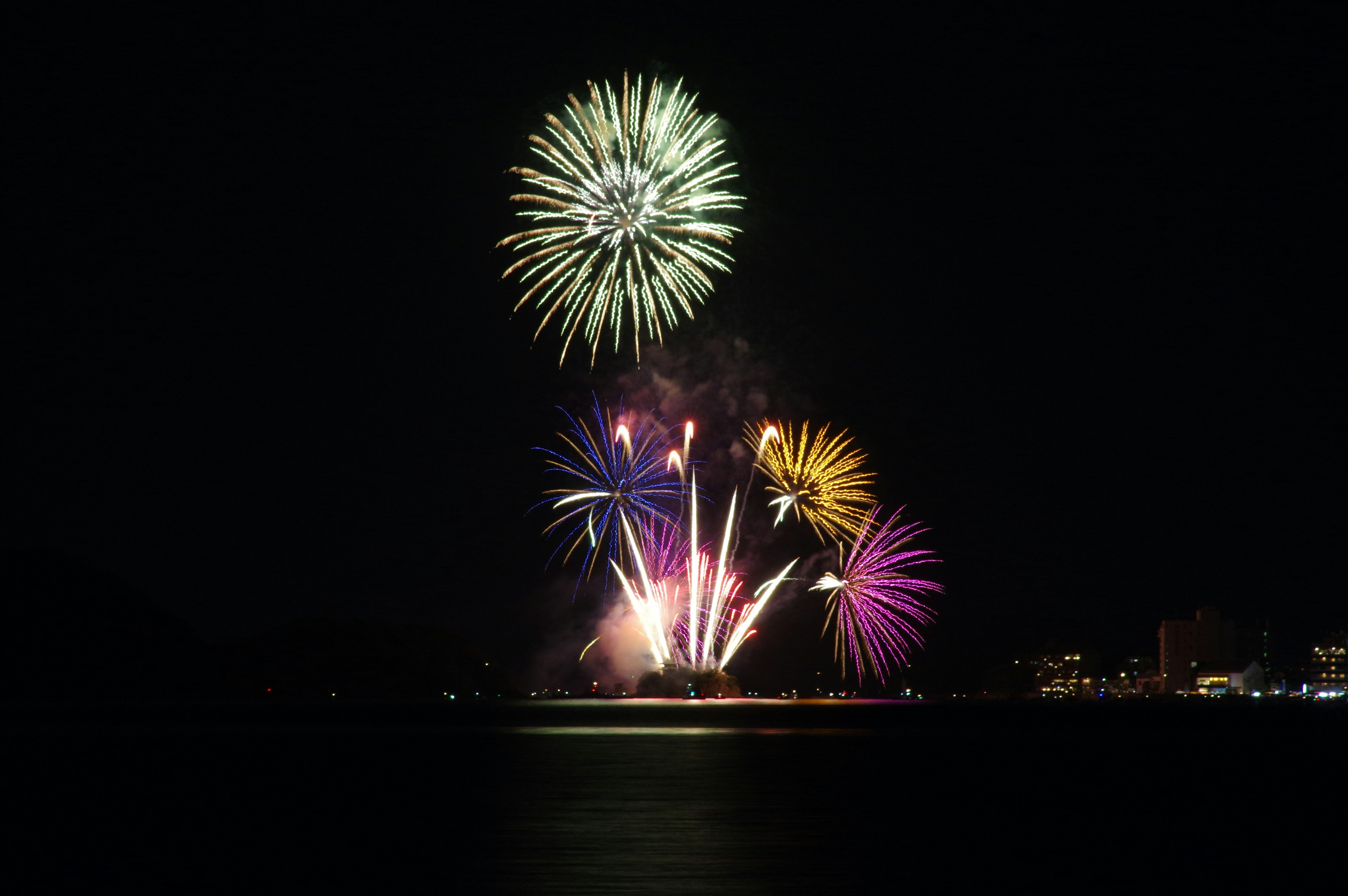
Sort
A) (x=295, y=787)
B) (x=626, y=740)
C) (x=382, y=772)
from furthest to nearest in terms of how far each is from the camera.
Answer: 1. (x=626, y=740)
2. (x=382, y=772)
3. (x=295, y=787)

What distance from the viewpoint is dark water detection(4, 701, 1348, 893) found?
78.7ft

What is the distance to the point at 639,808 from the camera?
116 feet

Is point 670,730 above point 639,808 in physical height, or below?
below

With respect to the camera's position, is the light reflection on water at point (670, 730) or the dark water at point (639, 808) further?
the light reflection on water at point (670, 730)

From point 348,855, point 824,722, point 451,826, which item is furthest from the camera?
point 824,722

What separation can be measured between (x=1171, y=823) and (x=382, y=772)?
30.1 meters

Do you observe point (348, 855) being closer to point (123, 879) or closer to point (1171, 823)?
point (123, 879)

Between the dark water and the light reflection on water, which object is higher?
the dark water

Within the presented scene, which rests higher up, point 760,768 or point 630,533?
point 630,533

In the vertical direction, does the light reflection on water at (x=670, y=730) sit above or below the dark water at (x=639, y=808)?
below

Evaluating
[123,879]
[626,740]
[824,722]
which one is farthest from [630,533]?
[123,879]

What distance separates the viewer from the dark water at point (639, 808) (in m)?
24.0

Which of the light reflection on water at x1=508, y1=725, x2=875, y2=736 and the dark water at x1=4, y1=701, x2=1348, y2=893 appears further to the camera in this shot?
the light reflection on water at x1=508, y1=725, x2=875, y2=736

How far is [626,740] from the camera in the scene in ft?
251
